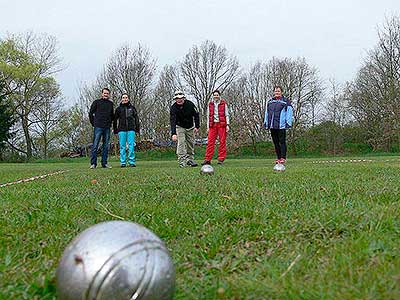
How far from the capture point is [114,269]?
1820mm

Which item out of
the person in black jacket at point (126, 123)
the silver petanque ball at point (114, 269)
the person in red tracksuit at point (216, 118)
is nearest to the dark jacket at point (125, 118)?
the person in black jacket at point (126, 123)

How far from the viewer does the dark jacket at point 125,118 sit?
14.4m

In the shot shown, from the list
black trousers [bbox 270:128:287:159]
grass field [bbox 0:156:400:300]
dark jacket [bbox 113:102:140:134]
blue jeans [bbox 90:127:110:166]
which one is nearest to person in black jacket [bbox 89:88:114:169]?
blue jeans [bbox 90:127:110:166]

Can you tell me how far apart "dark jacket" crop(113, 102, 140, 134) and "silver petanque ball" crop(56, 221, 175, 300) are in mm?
12569

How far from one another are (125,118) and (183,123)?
1816 mm

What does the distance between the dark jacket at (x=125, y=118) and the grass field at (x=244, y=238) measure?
9129 millimetres

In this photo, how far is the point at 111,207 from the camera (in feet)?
14.5

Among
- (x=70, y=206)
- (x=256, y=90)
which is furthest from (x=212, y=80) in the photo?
(x=70, y=206)

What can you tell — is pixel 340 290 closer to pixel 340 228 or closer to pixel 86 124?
pixel 340 228

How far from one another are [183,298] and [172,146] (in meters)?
37.6

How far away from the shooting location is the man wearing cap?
13.9 metres

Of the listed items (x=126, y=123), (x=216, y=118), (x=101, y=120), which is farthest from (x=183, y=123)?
(x=101, y=120)

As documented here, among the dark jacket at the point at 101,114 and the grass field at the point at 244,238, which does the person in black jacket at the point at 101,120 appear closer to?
the dark jacket at the point at 101,114

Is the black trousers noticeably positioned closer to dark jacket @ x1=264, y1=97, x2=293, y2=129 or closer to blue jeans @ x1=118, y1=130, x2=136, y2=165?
dark jacket @ x1=264, y1=97, x2=293, y2=129
